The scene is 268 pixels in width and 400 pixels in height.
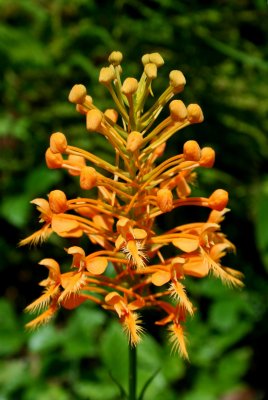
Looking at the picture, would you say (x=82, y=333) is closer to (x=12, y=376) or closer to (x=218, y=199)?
(x=12, y=376)

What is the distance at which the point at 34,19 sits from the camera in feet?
17.0

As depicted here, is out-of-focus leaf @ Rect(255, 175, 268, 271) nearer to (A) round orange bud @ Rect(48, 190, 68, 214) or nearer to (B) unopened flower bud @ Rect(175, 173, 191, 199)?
(B) unopened flower bud @ Rect(175, 173, 191, 199)

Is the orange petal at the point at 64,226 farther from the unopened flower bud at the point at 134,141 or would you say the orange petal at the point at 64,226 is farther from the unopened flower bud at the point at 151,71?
the unopened flower bud at the point at 151,71

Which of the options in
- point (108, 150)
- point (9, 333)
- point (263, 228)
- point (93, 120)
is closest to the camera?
point (93, 120)

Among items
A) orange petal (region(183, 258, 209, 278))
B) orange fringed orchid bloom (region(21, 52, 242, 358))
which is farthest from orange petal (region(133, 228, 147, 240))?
orange petal (region(183, 258, 209, 278))

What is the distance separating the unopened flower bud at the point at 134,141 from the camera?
2.25m

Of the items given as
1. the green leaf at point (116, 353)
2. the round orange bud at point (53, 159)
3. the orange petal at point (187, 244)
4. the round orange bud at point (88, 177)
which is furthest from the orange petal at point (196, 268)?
the green leaf at point (116, 353)

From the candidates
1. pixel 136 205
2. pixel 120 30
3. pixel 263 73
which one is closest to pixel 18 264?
pixel 120 30

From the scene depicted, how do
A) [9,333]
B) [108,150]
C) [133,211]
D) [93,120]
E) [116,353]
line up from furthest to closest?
[108,150] → [9,333] → [116,353] → [133,211] → [93,120]

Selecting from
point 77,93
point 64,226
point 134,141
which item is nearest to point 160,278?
point 64,226

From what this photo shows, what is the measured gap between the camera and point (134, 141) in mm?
2256

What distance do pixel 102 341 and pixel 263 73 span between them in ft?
7.26

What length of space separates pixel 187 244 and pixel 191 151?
332 millimetres

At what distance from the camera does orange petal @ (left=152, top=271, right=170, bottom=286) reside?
2.35 m
